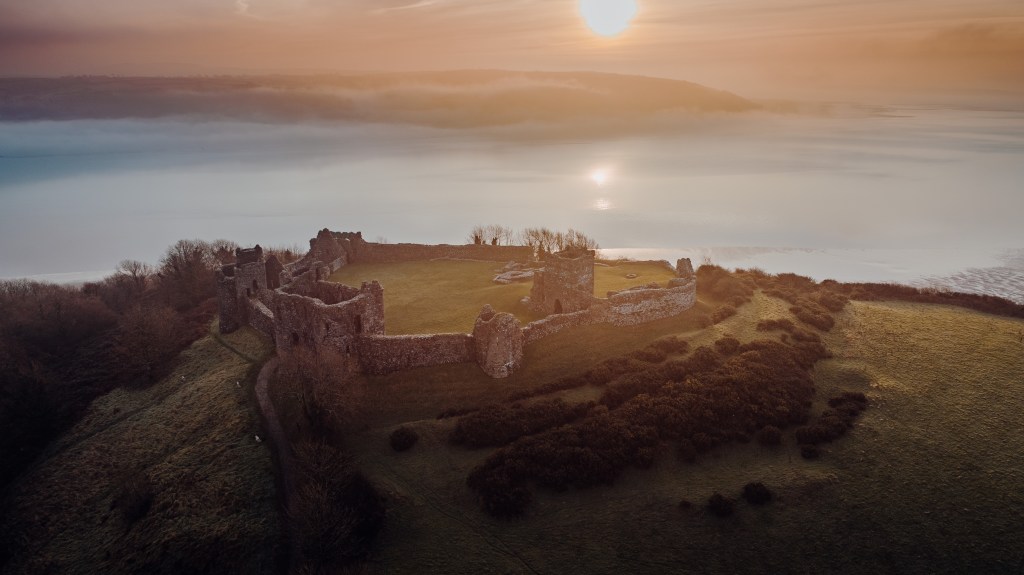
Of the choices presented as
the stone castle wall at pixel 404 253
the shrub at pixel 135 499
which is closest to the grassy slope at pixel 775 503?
the shrub at pixel 135 499

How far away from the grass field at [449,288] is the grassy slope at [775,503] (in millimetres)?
8385

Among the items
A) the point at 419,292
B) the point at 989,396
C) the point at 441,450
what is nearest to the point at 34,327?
the point at 419,292

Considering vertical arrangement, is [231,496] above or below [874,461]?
below

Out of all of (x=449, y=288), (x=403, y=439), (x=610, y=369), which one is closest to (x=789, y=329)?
(x=610, y=369)

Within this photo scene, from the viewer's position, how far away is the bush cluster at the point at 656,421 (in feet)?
91.4

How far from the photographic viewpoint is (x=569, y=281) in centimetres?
4178

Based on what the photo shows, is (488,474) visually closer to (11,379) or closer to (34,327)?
(11,379)

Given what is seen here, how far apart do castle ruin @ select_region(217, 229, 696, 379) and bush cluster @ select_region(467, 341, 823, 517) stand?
620 centimetres

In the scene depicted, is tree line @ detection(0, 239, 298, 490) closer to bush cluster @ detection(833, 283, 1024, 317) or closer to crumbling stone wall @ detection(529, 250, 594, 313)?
crumbling stone wall @ detection(529, 250, 594, 313)

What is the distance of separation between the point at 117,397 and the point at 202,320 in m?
10.1

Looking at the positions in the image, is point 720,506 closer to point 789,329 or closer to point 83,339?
point 789,329

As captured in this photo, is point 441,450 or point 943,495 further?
point 441,450

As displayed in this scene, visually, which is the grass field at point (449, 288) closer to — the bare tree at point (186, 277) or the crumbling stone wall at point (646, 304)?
the crumbling stone wall at point (646, 304)

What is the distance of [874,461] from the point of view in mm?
28469
